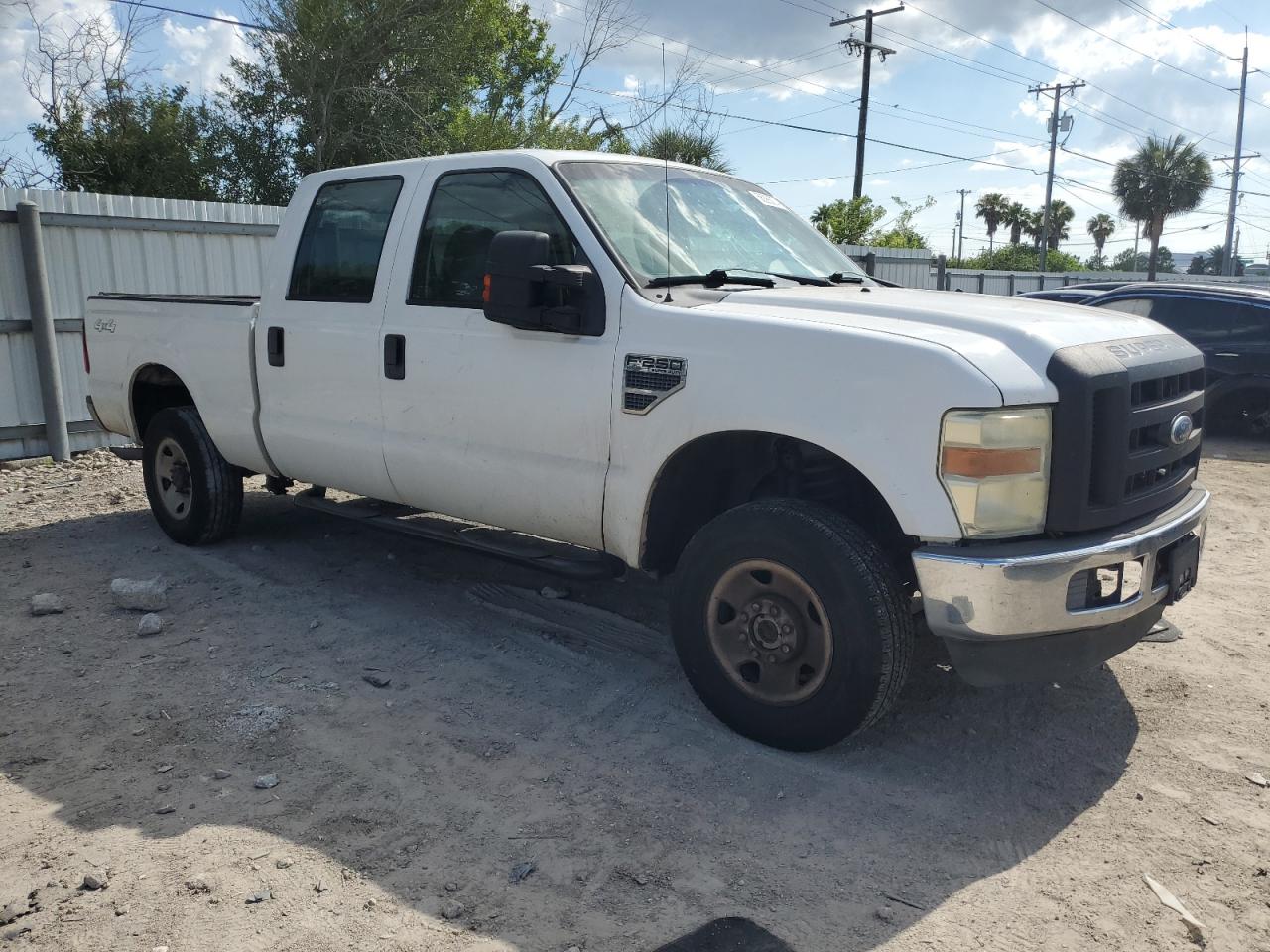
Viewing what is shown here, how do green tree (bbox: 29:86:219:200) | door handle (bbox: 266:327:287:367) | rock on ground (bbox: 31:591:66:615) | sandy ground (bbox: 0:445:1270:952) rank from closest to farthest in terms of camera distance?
sandy ground (bbox: 0:445:1270:952), rock on ground (bbox: 31:591:66:615), door handle (bbox: 266:327:287:367), green tree (bbox: 29:86:219:200)

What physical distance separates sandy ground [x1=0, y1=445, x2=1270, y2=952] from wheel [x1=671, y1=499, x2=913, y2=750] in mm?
200

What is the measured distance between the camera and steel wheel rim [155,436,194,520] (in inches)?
252

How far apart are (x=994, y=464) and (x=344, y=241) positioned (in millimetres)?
3494

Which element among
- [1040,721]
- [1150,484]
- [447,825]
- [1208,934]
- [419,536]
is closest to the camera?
[1208,934]

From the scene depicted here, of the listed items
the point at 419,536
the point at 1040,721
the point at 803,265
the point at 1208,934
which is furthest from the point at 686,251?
the point at 1208,934

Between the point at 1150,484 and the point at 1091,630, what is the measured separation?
627 millimetres

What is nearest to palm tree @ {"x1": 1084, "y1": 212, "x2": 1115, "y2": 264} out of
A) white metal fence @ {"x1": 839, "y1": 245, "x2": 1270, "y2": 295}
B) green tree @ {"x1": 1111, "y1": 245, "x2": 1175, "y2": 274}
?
green tree @ {"x1": 1111, "y1": 245, "x2": 1175, "y2": 274}

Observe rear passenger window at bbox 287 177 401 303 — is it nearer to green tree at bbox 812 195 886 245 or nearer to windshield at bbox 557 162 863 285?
windshield at bbox 557 162 863 285

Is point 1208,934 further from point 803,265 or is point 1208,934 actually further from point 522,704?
point 803,265

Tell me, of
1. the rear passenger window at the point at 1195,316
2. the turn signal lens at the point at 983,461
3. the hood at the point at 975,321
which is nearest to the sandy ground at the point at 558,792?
the turn signal lens at the point at 983,461

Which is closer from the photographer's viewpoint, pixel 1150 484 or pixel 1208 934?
pixel 1208 934

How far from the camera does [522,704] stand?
167 inches

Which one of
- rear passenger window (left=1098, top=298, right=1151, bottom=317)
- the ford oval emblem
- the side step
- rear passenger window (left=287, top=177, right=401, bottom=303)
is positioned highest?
rear passenger window (left=287, top=177, right=401, bottom=303)

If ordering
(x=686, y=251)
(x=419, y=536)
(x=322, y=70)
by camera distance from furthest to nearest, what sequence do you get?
(x=322, y=70)
(x=419, y=536)
(x=686, y=251)
